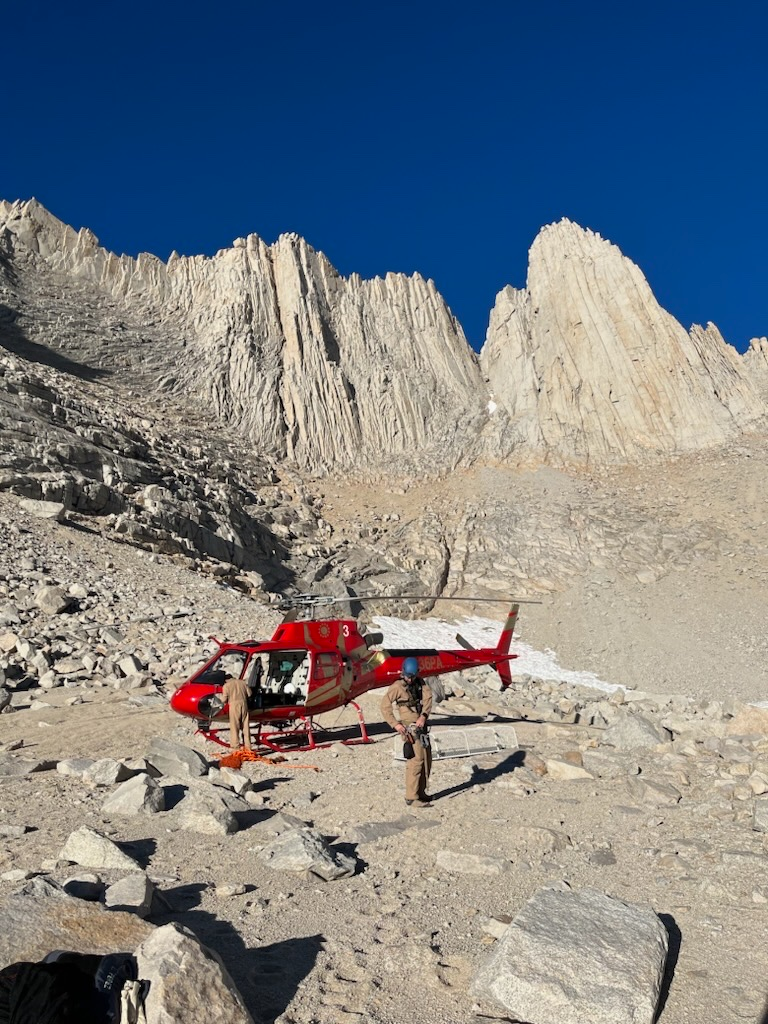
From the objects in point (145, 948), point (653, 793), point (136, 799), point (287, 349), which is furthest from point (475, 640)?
point (145, 948)

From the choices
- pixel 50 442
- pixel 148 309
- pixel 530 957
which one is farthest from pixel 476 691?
pixel 148 309

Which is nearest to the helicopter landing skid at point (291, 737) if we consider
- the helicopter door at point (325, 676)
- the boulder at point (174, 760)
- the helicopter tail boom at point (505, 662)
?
the helicopter door at point (325, 676)

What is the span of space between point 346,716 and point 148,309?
41.1 m

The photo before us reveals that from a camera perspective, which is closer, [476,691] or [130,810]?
[130,810]

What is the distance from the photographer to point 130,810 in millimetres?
6152

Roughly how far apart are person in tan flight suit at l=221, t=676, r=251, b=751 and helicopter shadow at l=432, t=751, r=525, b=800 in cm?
288

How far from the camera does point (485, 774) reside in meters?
8.62

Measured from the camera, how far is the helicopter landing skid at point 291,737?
9.72 metres

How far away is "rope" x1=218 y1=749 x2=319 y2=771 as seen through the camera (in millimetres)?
8508

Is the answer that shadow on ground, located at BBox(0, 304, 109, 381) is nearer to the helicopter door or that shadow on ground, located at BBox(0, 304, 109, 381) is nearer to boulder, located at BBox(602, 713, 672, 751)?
the helicopter door

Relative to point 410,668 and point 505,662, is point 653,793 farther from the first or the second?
point 505,662

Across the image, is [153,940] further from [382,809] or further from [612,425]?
[612,425]

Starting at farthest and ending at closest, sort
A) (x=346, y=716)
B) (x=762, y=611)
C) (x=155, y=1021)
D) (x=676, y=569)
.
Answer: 1. (x=676, y=569)
2. (x=762, y=611)
3. (x=346, y=716)
4. (x=155, y=1021)

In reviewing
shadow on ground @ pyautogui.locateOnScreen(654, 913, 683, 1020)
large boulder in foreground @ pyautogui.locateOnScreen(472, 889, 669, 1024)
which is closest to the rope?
shadow on ground @ pyautogui.locateOnScreen(654, 913, 683, 1020)
